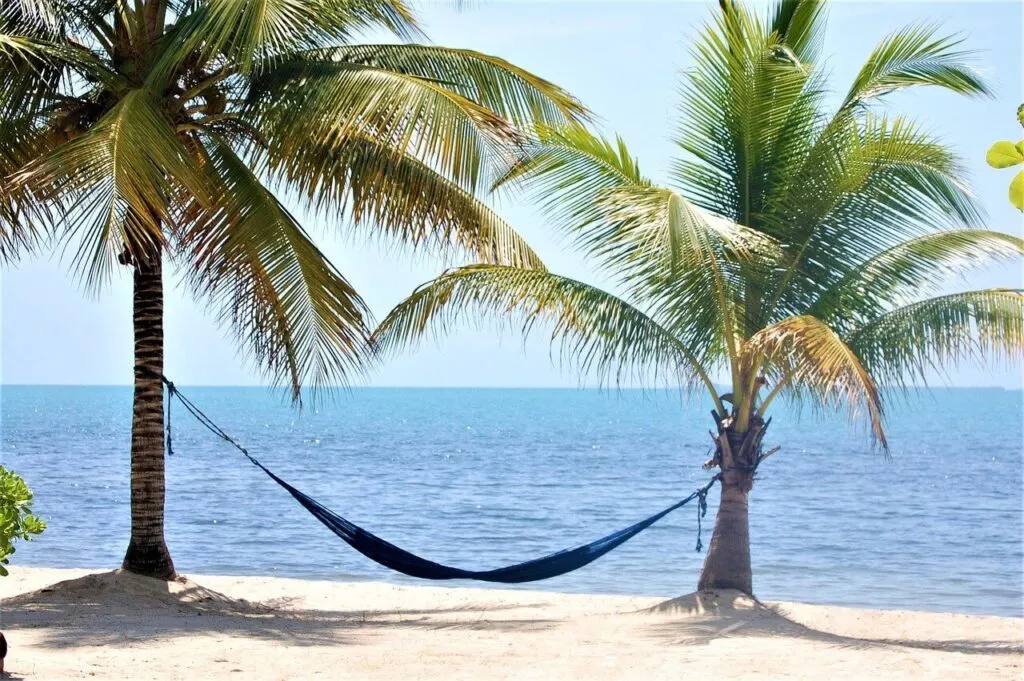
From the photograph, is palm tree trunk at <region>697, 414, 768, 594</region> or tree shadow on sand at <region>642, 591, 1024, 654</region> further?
palm tree trunk at <region>697, 414, 768, 594</region>

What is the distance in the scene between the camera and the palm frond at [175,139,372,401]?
620 cm

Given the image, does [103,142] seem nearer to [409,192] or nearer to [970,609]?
[409,192]

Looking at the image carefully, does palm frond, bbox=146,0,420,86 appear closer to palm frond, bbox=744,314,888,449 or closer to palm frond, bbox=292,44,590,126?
palm frond, bbox=292,44,590,126

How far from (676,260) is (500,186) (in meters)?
1.19

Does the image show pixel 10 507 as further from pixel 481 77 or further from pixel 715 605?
pixel 715 605

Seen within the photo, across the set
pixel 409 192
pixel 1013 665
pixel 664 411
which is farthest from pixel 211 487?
pixel 664 411

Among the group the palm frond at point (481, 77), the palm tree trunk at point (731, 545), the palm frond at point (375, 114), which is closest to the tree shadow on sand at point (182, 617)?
the palm tree trunk at point (731, 545)

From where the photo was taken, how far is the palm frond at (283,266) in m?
6.20

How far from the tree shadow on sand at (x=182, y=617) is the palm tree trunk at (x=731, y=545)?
1.09m

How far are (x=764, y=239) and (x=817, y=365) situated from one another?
116cm

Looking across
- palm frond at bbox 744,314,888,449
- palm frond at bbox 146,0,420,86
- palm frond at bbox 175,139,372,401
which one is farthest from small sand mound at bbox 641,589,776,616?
palm frond at bbox 146,0,420,86

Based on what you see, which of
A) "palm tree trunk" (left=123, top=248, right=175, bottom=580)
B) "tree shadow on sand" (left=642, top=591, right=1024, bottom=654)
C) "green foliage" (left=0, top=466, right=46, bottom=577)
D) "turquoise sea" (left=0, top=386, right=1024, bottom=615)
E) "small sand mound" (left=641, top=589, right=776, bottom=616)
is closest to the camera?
"green foliage" (left=0, top=466, right=46, bottom=577)

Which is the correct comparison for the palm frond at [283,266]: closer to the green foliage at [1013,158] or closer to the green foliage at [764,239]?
the green foliage at [764,239]

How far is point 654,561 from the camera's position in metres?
14.1
